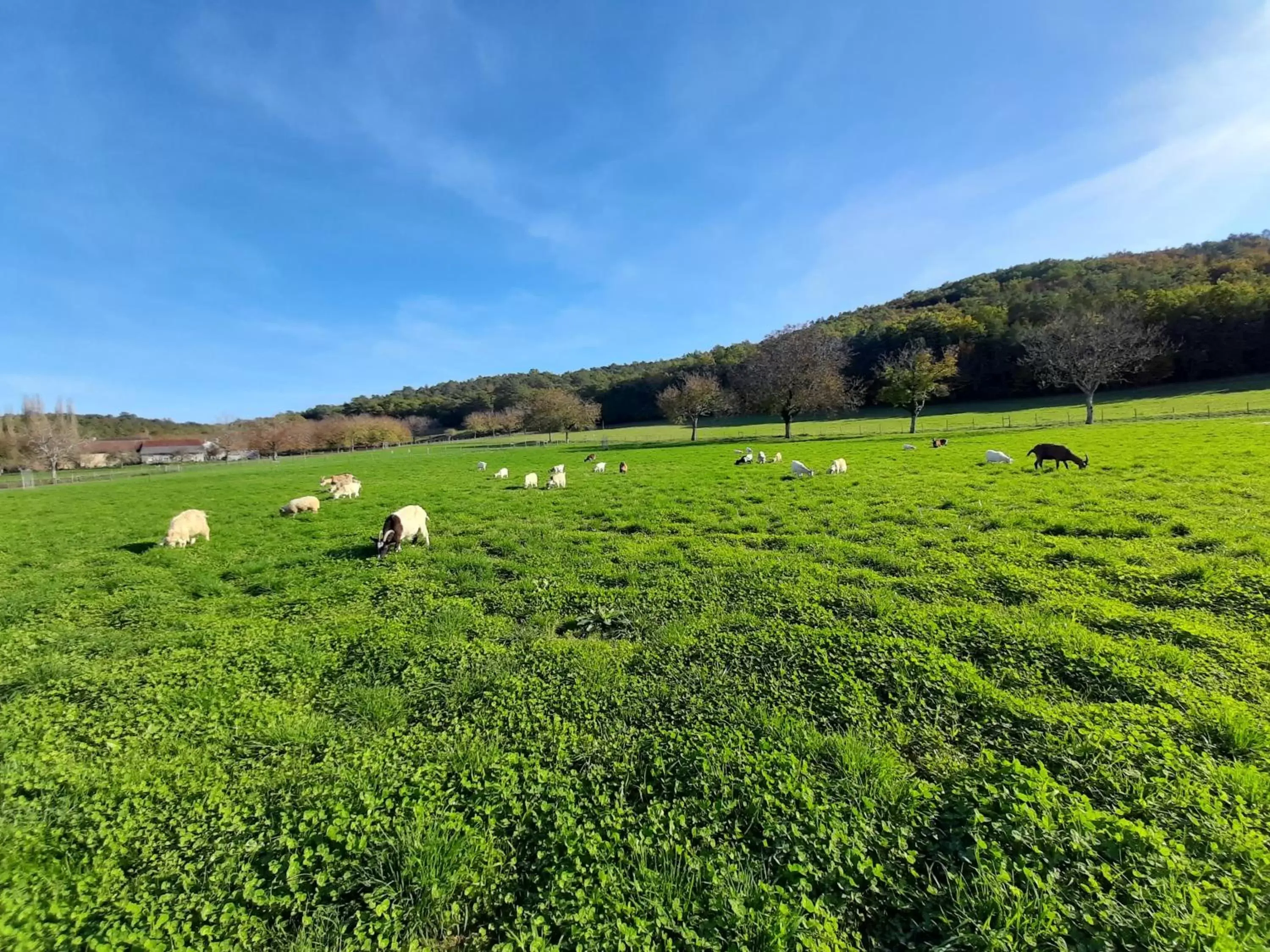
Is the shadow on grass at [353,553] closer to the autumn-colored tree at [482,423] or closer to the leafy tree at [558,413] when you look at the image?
the leafy tree at [558,413]

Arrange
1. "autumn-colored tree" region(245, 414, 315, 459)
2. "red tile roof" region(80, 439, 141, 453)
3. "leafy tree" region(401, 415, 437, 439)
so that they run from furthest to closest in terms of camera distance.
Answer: "leafy tree" region(401, 415, 437, 439) → "red tile roof" region(80, 439, 141, 453) → "autumn-colored tree" region(245, 414, 315, 459)

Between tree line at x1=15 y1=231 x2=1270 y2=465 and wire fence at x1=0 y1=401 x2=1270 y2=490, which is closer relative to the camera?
wire fence at x1=0 y1=401 x2=1270 y2=490

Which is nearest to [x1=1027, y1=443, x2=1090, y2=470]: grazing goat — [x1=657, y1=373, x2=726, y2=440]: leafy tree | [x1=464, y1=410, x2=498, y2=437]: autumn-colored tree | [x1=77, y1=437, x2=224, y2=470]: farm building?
[x1=657, y1=373, x2=726, y2=440]: leafy tree

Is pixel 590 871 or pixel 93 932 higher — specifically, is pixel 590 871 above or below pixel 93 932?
below

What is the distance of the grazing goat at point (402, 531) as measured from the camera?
1077 cm

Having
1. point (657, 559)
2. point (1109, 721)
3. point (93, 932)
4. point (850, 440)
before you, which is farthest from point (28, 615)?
point (850, 440)

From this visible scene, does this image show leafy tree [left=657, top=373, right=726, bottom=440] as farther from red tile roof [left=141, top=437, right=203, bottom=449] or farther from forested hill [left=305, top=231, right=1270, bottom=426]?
red tile roof [left=141, top=437, right=203, bottom=449]

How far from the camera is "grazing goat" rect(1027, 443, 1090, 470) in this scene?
16.2 meters

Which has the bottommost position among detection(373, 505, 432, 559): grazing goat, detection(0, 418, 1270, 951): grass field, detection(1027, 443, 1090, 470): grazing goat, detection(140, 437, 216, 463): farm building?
detection(0, 418, 1270, 951): grass field

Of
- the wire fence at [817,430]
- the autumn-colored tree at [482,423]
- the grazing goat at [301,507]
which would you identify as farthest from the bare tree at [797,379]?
the autumn-colored tree at [482,423]

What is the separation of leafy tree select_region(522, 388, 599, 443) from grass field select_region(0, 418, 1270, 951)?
6759 centimetres

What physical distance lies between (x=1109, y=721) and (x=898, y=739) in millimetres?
1678

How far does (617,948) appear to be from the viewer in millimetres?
2641

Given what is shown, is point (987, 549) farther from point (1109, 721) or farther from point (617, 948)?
point (617, 948)
